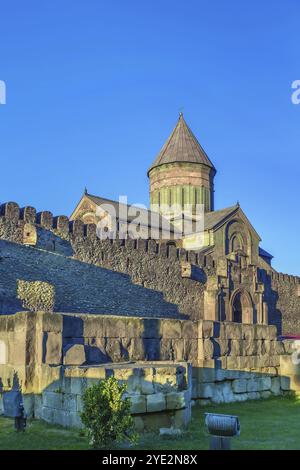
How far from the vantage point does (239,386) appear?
9.78 metres

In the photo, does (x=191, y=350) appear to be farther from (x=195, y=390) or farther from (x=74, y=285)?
(x=74, y=285)

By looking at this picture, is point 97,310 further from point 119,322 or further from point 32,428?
point 32,428

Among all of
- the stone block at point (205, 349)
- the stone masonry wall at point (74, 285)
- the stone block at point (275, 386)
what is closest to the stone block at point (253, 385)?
the stone block at point (275, 386)

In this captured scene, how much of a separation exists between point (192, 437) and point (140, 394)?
74 centimetres

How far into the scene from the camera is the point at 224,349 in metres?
10.2

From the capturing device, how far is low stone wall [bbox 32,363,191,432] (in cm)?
623

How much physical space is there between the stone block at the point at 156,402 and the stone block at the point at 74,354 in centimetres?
167

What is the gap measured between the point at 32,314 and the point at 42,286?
936 cm

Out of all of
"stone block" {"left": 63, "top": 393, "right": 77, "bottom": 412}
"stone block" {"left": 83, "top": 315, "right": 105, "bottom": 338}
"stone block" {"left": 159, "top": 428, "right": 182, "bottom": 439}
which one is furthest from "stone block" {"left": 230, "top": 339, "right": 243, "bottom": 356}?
"stone block" {"left": 63, "top": 393, "right": 77, "bottom": 412}

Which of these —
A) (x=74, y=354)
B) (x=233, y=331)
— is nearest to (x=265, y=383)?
(x=233, y=331)

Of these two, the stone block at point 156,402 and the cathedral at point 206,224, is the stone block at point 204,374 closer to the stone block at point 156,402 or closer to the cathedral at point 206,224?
the stone block at point 156,402

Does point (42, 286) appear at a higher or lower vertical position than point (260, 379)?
higher

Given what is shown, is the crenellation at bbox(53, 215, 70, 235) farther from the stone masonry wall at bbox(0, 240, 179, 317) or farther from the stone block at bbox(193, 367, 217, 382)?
the stone block at bbox(193, 367, 217, 382)
